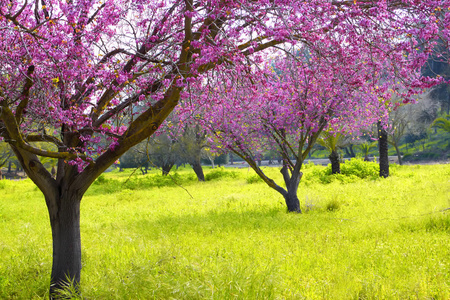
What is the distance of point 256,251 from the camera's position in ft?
21.2

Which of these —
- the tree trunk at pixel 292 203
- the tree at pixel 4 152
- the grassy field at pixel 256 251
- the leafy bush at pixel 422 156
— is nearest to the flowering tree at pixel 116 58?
the grassy field at pixel 256 251

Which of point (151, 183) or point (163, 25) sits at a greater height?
point (163, 25)

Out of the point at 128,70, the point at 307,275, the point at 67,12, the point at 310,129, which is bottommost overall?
the point at 307,275

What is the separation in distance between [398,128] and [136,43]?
3784 cm

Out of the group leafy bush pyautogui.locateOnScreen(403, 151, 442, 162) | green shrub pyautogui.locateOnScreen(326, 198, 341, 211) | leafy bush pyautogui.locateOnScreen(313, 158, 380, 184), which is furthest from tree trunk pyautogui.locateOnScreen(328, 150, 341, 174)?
leafy bush pyautogui.locateOnScreen(403, 151, 442, 162)

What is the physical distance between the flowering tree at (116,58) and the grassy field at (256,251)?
136 centimetres

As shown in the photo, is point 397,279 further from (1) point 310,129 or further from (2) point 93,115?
(1) point 310,129

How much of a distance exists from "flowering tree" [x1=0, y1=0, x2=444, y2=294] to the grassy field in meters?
1.36

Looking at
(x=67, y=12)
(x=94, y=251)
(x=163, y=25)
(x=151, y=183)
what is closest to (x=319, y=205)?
(x=94, y=251)

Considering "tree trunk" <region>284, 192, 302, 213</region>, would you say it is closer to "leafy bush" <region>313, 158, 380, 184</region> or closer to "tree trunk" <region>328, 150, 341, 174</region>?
"leafy bush" <region>313, 158, 380, 184</region>

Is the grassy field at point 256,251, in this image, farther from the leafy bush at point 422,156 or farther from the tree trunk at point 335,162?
the leafy bush at point 422,156

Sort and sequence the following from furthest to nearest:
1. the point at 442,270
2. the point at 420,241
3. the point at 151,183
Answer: the point at 151,183, the point at 420,241, the point at 442,270

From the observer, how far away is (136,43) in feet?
15.2

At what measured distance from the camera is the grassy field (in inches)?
168
